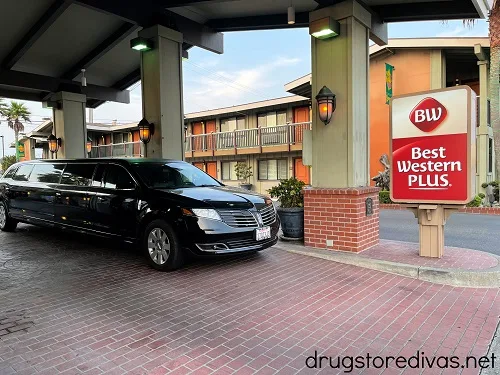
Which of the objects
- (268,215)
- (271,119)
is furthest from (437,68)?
(268,215)

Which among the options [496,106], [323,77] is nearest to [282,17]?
[323,77]

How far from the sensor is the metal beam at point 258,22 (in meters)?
7.64

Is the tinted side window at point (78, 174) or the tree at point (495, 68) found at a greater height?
the tree at point (495, 68)

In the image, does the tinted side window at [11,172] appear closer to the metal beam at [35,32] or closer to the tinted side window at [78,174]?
the tinted side window at [78,174]

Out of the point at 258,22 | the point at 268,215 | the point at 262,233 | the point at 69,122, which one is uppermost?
the point at 258,22

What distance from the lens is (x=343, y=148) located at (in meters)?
5.86

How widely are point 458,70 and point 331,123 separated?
14.7 m

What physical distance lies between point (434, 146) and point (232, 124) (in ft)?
62.7

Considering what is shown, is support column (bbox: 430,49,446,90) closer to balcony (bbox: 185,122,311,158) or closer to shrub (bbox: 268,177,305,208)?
balcony (bbox: 185,122,311,158)

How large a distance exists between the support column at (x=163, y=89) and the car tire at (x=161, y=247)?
10.7ft

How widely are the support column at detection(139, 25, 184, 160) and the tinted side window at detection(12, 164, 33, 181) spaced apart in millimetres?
2564

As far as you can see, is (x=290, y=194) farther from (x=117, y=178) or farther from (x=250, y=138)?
(x=250, y=138)

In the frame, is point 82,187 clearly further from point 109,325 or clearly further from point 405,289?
point 405,289

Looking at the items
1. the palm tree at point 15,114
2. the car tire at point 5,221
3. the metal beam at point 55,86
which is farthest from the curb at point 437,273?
the palm tree at point 15,114
